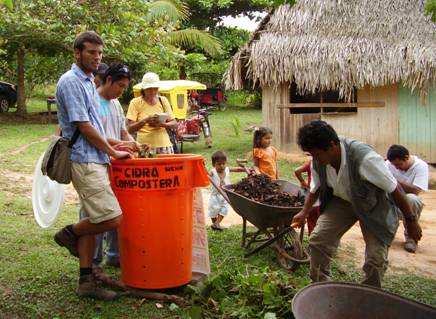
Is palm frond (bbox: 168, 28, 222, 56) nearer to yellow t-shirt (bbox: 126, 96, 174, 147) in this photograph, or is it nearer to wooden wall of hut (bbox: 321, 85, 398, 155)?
wooden wall of hut (bbox: 321, 85, 398, 155)

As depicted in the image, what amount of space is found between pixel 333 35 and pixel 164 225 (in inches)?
356

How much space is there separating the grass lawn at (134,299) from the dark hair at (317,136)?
892mm

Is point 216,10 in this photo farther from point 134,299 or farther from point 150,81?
point 134,299

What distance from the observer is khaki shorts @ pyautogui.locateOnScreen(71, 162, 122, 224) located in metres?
3.49

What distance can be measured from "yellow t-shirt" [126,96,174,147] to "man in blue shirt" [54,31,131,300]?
5.33 ft

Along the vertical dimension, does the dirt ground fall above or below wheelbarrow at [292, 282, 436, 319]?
below

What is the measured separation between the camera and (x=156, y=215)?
3711 millimetres

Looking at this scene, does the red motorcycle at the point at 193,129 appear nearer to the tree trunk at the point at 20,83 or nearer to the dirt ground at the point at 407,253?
the dirt ground at the point at 407,253

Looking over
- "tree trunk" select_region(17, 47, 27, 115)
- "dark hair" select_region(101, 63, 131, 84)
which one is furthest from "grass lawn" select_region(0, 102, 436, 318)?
"tree trunk" select_region(17, 47, 27, 115)

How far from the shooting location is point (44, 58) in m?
18.5

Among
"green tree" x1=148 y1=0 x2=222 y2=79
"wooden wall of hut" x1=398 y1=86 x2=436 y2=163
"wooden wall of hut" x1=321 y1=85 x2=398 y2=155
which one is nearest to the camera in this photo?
"wooden wall of hut" x1=398 y1=86 x2=436 y2=163

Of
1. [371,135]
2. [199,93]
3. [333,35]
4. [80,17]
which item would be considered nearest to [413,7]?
[333,35]

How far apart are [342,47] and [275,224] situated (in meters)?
7.57

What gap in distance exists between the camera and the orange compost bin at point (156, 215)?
3670 millimetres
